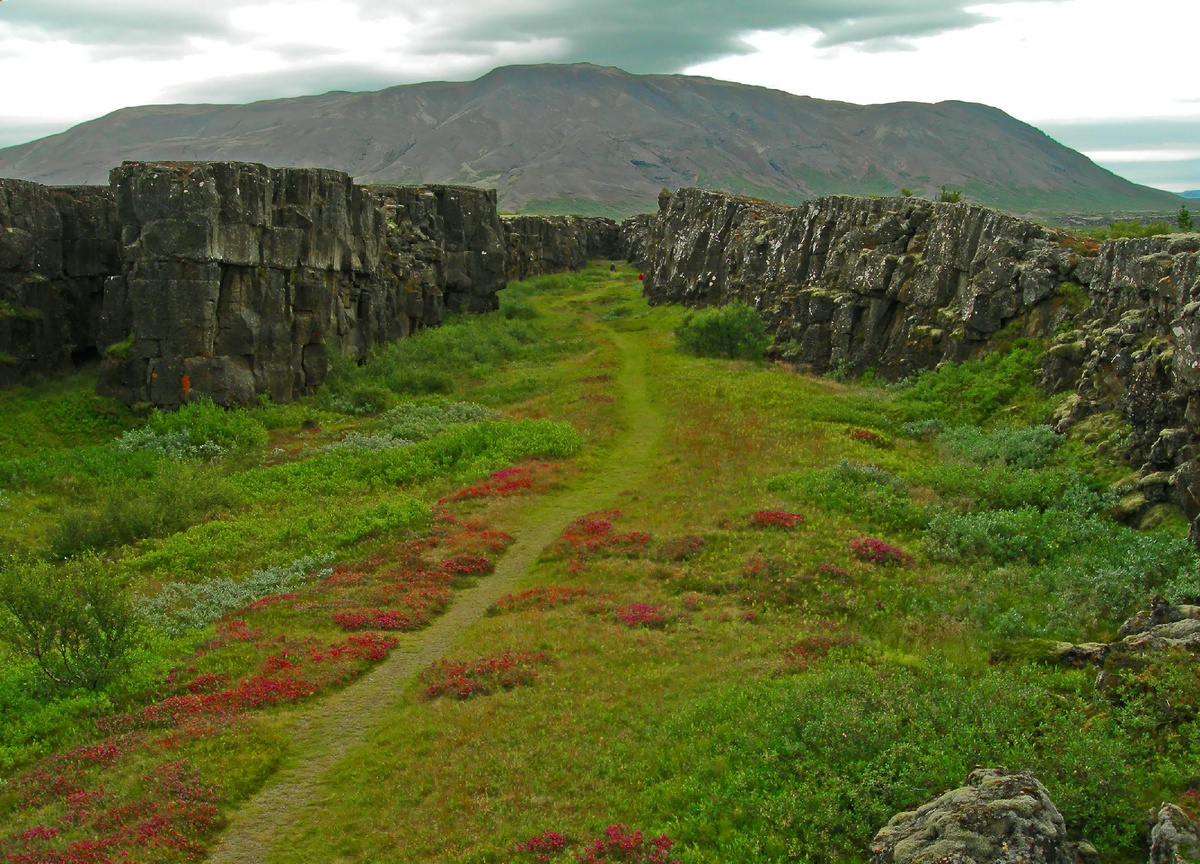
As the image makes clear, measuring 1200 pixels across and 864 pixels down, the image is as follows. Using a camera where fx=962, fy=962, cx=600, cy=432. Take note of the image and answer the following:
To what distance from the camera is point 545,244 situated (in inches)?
4395

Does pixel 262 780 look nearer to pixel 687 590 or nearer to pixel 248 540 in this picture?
pixel 687 590

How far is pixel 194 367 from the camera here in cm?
3800

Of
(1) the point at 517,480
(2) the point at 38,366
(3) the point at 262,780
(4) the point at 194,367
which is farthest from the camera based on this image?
(2) the point at 38,366

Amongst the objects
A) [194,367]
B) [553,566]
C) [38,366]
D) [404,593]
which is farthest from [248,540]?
[38,366]

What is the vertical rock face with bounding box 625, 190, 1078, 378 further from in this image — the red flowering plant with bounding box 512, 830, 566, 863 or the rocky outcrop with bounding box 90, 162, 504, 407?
the red flowering plant with bounding box 512, 830, 566, 863

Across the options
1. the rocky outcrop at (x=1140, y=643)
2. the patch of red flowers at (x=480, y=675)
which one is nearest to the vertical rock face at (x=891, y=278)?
the rocky outcrop at (x=1140, y=643)

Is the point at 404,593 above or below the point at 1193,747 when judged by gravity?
below

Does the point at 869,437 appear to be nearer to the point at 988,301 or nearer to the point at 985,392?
the point at 985,392

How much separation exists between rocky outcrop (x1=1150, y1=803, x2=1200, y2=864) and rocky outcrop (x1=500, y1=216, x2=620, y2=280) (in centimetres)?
9037

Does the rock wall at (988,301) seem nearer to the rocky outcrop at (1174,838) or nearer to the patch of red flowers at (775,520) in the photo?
the patch of red flowers at (775,520)

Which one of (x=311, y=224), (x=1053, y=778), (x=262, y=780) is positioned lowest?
(x=262, y=780)

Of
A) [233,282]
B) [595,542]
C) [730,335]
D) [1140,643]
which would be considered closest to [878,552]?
[595,542]

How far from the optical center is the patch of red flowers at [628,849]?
1138cm

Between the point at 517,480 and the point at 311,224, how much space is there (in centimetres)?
2253
